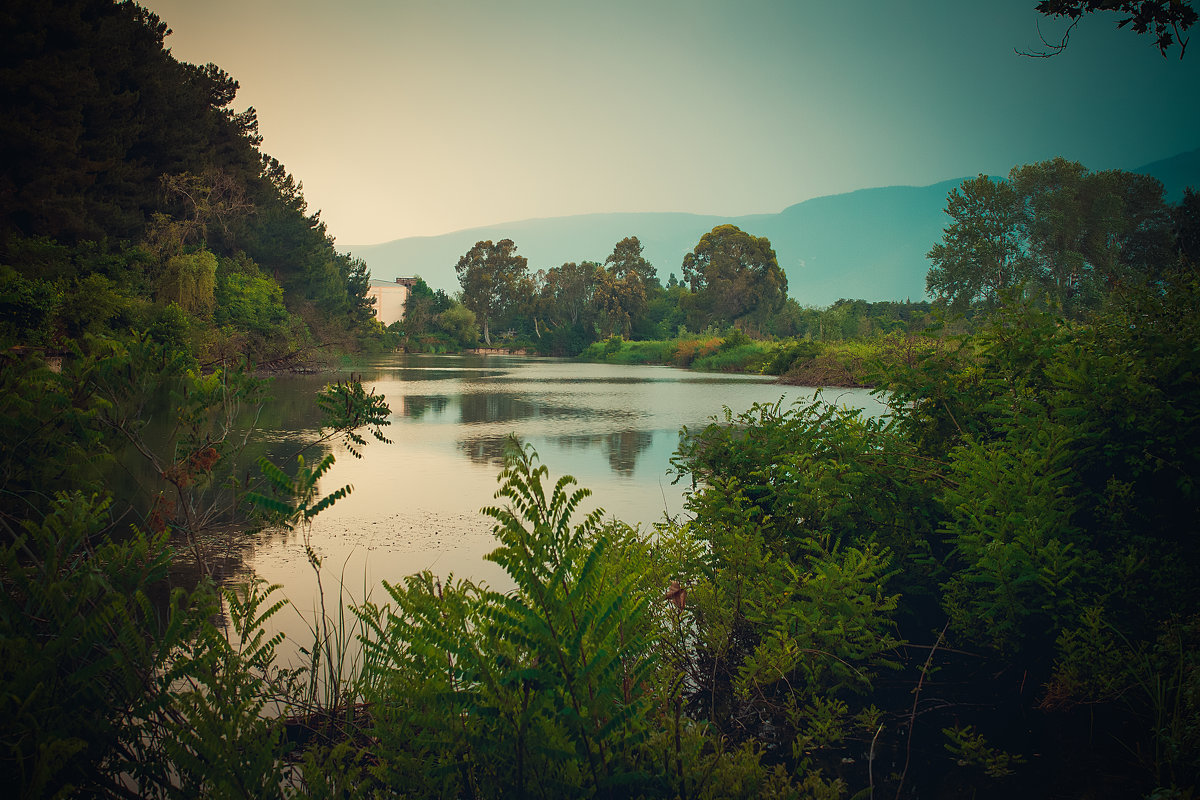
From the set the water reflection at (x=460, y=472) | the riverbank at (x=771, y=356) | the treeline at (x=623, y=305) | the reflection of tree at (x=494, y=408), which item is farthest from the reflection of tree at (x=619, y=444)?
the treeline at (x=623, y=305)

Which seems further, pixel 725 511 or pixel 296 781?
pixel 725 511

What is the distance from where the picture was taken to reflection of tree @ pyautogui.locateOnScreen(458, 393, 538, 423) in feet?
54.5

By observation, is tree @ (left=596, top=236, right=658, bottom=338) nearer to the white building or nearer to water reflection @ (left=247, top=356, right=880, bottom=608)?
the white building

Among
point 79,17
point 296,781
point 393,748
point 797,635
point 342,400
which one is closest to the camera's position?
point 393,748

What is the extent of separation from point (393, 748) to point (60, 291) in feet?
63.9

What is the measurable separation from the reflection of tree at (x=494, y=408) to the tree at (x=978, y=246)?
35.9m

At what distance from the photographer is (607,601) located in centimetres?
178

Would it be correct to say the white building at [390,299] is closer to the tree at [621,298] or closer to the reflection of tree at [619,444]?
the tree at [621,298]

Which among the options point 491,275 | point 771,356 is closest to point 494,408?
point 771,356

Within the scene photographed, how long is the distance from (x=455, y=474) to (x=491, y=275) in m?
79.1

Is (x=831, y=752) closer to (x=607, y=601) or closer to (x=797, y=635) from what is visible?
(x=797, y=635)

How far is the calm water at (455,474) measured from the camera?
578 cm

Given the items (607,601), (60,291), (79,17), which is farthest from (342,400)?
(79,17)

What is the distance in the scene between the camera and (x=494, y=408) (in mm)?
18750
